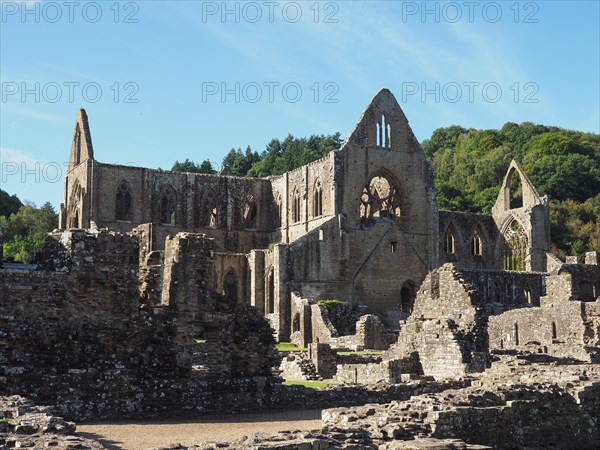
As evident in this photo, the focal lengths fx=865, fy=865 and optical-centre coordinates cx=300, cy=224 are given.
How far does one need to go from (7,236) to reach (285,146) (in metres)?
44.9

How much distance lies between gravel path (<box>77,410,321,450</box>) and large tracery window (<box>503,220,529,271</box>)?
170 feet

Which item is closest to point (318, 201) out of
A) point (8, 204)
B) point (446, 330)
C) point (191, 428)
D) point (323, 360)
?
point (323, 360)

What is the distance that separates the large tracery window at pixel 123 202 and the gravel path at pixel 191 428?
40824mm

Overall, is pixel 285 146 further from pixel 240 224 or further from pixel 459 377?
pixel 459 377

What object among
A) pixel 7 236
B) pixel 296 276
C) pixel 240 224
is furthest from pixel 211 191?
pixel 7 236

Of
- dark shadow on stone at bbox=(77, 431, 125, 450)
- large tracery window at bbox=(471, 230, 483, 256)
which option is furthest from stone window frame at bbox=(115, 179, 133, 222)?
dark shadow on stone at bbox=(77, 431, 125, 450)

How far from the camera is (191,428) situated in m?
14.1

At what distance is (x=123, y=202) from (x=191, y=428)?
43.2 meters

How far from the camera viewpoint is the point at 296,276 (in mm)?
48344

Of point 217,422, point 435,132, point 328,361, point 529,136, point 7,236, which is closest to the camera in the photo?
point 217,422

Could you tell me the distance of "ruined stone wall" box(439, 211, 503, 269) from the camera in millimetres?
66125

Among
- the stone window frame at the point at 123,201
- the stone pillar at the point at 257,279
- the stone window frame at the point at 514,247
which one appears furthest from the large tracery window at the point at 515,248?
the stone window frame at the point at 123,201

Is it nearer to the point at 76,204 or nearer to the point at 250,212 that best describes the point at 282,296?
the point at 250,212

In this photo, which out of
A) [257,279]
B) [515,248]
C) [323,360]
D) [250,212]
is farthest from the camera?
[515,248]
